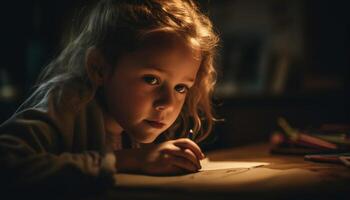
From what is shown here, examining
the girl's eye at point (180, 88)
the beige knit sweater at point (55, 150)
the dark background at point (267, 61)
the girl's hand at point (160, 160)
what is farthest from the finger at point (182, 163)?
the dark background at point (267, 61)

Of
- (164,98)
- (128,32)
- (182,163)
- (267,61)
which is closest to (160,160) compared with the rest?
(182,163)

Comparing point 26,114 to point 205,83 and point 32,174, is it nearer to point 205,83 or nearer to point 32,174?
point 32,174

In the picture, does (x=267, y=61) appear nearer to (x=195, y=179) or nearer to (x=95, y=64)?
(x=95, y=64)

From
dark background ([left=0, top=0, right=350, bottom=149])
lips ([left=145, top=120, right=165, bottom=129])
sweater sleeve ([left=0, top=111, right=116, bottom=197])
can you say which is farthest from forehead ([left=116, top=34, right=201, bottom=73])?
dark background ([left=0, top=0, right=350, bottom=149])

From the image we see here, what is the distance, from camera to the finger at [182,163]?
2.28ft

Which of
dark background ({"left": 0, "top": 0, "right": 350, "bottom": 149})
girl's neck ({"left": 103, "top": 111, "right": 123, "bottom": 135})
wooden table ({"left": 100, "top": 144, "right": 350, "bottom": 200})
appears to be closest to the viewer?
wooden table ({"left": 100, "top": 144, "right": 350, "bottom": 200})

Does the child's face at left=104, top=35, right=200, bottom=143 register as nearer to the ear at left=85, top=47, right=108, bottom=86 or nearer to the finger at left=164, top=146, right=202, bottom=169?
the ear at left=85, top=47, right=108, bottom=86

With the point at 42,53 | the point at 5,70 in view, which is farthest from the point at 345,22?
the point at 5,70

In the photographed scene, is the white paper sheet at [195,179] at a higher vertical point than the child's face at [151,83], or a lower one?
lower

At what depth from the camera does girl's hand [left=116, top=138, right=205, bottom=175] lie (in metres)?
0.69

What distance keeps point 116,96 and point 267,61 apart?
1.52 metres

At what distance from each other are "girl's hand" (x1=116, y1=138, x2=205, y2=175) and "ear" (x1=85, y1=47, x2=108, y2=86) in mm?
243

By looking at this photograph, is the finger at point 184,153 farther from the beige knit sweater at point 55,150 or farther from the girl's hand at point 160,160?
the beige knit sweater at point 55,150

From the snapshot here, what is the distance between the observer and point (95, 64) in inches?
35.7
